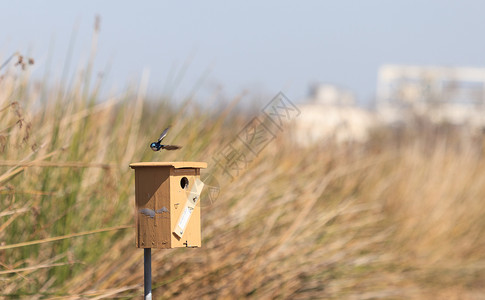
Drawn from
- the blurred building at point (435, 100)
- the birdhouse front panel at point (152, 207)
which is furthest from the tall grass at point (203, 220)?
the blurred building at point (435, 100)

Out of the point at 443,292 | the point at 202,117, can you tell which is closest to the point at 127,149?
the point at 202,117

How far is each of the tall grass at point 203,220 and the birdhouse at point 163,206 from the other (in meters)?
0.24

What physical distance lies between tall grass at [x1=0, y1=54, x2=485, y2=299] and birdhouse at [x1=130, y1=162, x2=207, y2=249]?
9.5 inches

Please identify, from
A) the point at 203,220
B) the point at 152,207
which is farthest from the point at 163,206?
the point at 203,220

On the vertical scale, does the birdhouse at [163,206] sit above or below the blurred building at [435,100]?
below

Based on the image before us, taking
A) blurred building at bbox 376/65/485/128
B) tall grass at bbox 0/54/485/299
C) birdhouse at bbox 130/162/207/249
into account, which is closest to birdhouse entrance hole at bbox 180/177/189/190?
birdhouse at bbox 130/162/207/249

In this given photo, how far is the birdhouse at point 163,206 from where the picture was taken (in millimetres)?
2881

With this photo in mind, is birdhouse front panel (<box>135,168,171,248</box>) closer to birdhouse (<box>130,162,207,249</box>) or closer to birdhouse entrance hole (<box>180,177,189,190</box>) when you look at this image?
birdhouse (<box>130,162,207,249</box>)

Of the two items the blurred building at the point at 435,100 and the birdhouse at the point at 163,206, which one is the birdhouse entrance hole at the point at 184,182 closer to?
the birdhouse at the point at 163,206

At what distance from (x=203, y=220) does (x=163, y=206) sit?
1503 millimetres

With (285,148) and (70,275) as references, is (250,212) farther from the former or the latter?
(285,148)

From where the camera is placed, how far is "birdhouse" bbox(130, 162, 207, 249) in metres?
2.88

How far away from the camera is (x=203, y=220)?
173 inches

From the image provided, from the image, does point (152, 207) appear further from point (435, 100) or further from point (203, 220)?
point (435, 100)
